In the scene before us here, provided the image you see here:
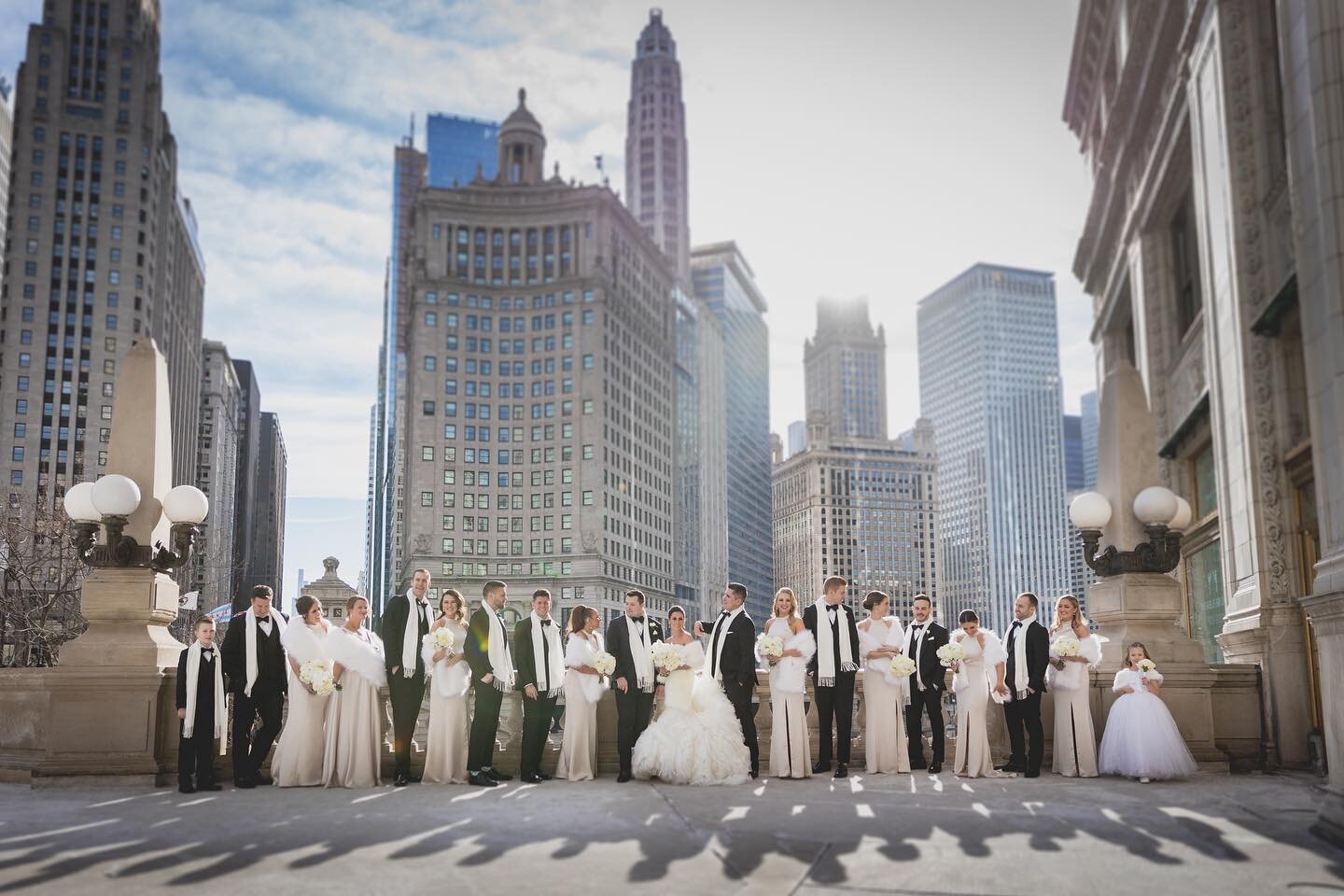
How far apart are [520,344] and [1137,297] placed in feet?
354

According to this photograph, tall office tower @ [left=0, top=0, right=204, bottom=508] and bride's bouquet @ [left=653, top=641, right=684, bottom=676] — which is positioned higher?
tall office tower @ [left=0, top=0, right=204, bottom=508]

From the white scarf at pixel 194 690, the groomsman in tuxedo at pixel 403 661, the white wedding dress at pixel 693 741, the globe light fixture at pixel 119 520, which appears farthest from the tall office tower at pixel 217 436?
the white wedding dress at pixel 693 741

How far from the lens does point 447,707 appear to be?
1301cm

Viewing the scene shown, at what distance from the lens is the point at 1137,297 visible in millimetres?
24859

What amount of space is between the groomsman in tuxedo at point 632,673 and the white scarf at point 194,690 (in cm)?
449

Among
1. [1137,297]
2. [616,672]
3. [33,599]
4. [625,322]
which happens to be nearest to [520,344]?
[625,322]

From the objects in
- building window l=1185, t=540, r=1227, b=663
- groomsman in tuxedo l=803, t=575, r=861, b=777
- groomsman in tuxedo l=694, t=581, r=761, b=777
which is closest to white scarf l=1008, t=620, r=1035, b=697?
groomsman in tuxedo l=803, t=575, r=861, b=777

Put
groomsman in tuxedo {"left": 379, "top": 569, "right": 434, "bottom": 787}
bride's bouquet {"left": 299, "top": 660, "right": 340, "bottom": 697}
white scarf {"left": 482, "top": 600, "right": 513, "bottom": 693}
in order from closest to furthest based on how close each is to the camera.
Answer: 1. bride's bouquet {"left": 299, "top": 660, "right": 340, "bottom": 697}
2. groomsman in tuxedo {"left": 379, "top": 569, "right": 434, "bottom": 787}
3. white scarf {"left": 482, "top": 600, "right": 513, "bottom": 693}

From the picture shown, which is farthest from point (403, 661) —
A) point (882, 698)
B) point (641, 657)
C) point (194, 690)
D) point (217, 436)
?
point (217, 436)

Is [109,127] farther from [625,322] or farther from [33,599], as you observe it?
[33,599]

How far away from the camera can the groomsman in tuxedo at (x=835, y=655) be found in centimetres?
1375

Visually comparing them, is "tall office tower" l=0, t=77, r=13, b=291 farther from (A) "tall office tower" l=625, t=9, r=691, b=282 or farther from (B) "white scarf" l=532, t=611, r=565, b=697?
(B) "white scarf" l=532, t=611, r=565, b=697

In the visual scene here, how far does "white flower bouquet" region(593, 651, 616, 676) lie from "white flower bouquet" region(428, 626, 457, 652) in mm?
1719

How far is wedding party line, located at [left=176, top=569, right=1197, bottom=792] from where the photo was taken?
1270cm
